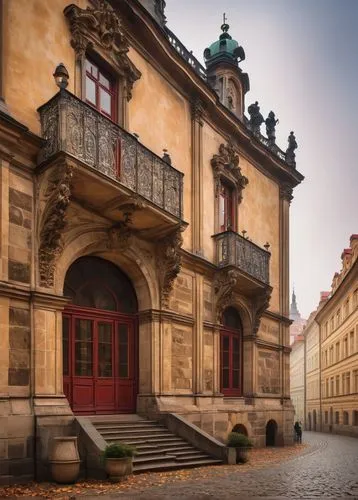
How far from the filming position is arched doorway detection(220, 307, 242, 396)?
21031 mm

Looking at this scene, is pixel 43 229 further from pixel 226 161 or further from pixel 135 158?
pixel 226 161

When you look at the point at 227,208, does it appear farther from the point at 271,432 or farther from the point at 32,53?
the point at 32,53

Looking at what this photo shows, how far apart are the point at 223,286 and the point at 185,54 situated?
7.88m

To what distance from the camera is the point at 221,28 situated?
2588 cm

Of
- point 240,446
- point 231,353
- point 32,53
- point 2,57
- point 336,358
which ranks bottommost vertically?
point 240,446

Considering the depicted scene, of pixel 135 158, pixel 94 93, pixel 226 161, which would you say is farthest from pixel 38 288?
pixel 226 161

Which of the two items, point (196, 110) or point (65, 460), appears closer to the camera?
point (65, 460)

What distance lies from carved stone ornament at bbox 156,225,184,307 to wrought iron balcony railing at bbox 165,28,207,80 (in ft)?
20.5

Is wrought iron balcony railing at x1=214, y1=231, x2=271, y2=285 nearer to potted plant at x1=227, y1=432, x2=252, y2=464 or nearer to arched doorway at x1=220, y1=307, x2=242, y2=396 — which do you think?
arched doorway at x1=220, y1=307, x2=242, y2=396

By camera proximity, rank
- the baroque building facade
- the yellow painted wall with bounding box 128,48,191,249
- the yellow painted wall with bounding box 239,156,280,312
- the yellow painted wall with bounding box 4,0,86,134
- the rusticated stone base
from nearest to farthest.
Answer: the baroque building facade → the yellow painted wall with bounding box 4,0,86,134 → the rusticated stone base → the yellow painted wall with bounding box 128,48,191,249 → the yellow painted wall with bounding box 239,156,280,312

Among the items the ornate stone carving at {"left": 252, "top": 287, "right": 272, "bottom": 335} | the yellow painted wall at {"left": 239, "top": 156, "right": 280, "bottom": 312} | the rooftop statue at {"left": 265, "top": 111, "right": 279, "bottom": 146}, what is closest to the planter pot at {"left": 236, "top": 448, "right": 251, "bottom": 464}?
the ornate stone carving at {"left": 252, "top": 287, "right": 272, "bottom": 335}

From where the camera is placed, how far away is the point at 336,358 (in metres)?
46.7

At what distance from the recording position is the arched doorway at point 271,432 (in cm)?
2312

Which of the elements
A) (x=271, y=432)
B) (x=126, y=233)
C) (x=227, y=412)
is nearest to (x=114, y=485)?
(x=126, y=233)
